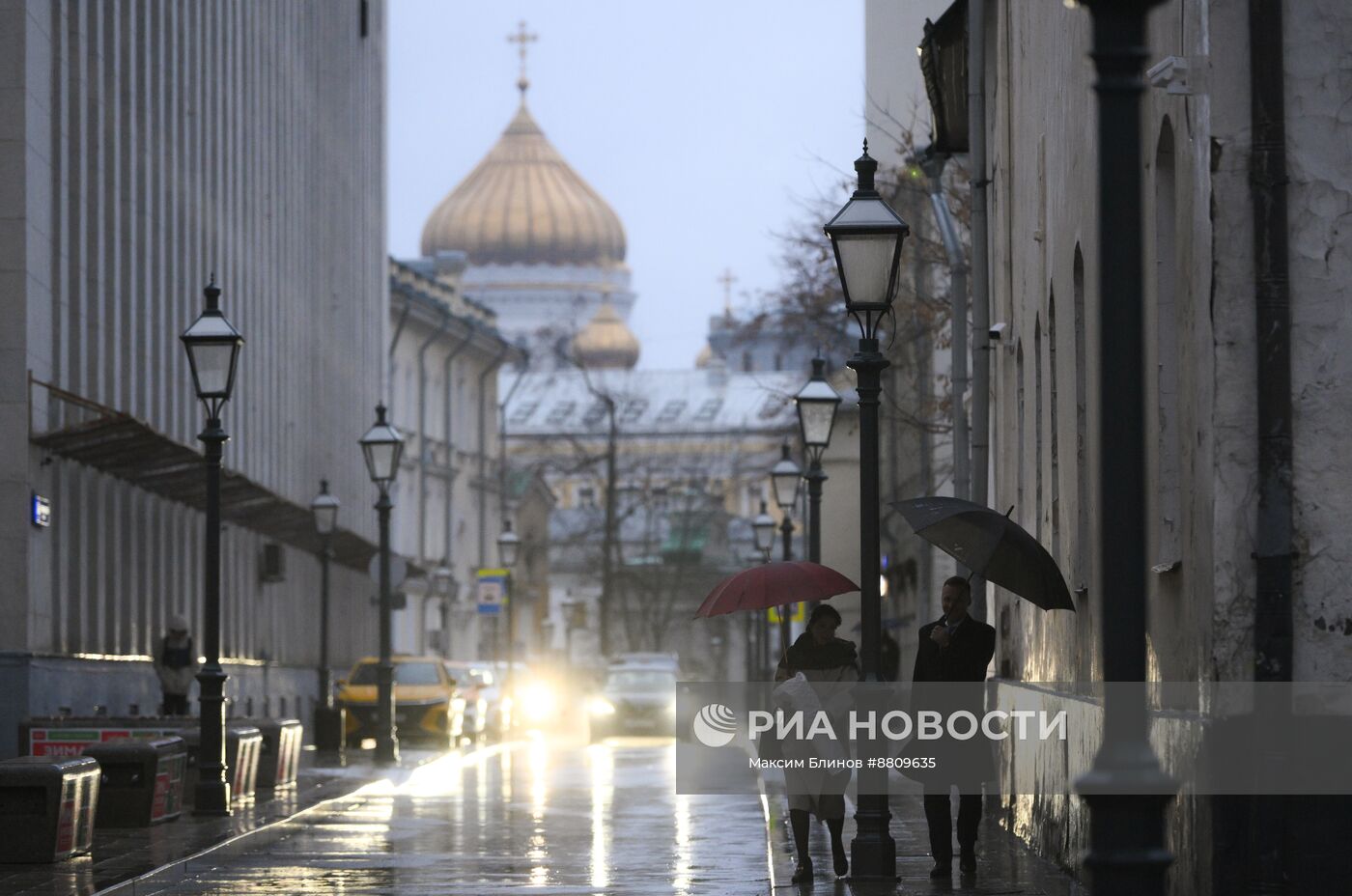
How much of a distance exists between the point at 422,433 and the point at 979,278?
50.1m

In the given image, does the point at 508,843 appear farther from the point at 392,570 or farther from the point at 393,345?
the point at 393,345

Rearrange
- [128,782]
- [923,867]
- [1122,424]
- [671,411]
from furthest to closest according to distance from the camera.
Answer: [671,411], [128,782], [923,867], [1122,424]

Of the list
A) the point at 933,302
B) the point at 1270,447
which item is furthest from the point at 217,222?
A: the point at 1270,447

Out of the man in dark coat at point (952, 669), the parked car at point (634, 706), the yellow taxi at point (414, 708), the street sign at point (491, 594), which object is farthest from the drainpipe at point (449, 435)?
the man in dark coat at point (952, 669)

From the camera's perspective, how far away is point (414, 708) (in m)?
41.0

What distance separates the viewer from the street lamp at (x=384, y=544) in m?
30.6

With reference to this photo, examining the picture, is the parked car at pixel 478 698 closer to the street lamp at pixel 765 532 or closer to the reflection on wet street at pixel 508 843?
the street lamp at pixel 765 532

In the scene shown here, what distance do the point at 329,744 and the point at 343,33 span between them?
2238cm

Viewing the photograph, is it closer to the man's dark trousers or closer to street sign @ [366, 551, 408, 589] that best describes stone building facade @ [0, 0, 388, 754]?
street sign @ [366, 551, 408, 589]

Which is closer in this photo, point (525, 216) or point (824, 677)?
point (824, 677)

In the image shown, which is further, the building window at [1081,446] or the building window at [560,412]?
the building window at [560,412]

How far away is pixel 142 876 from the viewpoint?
48.2 feet

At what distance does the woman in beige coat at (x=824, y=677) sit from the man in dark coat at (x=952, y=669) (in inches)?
17.2

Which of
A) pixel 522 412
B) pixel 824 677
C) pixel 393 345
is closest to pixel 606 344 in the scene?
pixel 522 412
